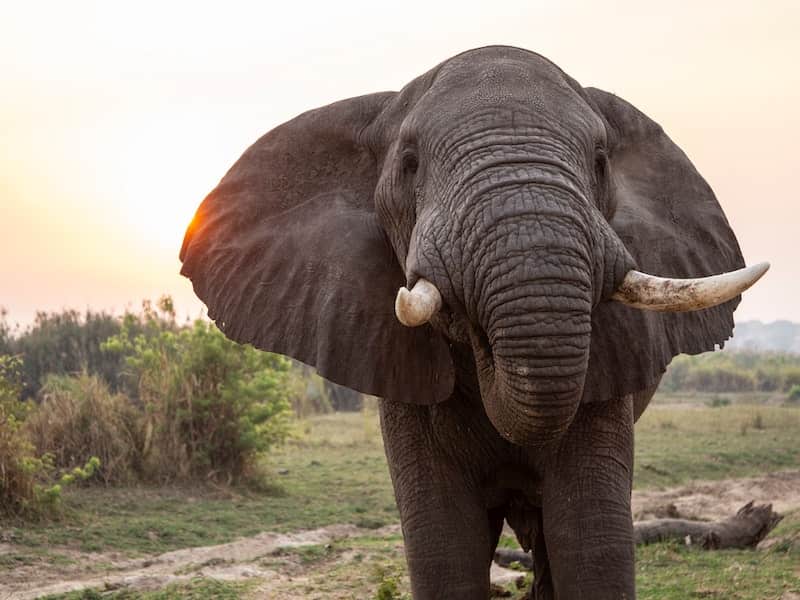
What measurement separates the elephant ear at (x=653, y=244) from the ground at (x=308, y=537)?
10.2ft

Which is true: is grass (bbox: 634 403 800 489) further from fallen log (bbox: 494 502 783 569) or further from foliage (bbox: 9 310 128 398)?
foliage (bbox: 9 310 128 398)

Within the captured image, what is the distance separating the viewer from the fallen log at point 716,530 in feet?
33.0

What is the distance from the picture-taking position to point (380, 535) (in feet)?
40.0

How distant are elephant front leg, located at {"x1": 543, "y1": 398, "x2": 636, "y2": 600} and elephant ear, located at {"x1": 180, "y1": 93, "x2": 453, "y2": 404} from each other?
67cm

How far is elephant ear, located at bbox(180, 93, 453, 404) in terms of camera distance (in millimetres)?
5145

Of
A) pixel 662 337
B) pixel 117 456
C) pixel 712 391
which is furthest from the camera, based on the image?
pixel 712 391

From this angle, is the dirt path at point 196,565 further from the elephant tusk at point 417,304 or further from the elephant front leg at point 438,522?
the elephant tusk at point 417,304

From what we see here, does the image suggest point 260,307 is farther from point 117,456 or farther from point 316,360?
point 117,456

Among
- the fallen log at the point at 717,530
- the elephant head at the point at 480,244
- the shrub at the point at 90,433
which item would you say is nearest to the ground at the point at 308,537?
the fallen log at the point at 717,530

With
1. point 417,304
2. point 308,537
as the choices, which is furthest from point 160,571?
point 417,304

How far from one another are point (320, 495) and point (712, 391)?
Answer: 33.1 metres

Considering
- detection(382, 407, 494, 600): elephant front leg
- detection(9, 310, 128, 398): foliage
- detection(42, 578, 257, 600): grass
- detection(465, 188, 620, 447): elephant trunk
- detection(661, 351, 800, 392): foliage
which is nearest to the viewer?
detection(465, 188, 620, 447): elephant trunk

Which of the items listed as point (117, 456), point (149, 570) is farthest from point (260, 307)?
point (117, 456)

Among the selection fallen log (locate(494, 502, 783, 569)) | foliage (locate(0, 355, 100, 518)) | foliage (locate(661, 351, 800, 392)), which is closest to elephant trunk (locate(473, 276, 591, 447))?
fallen log (locate(494, 502, 783, 569))
